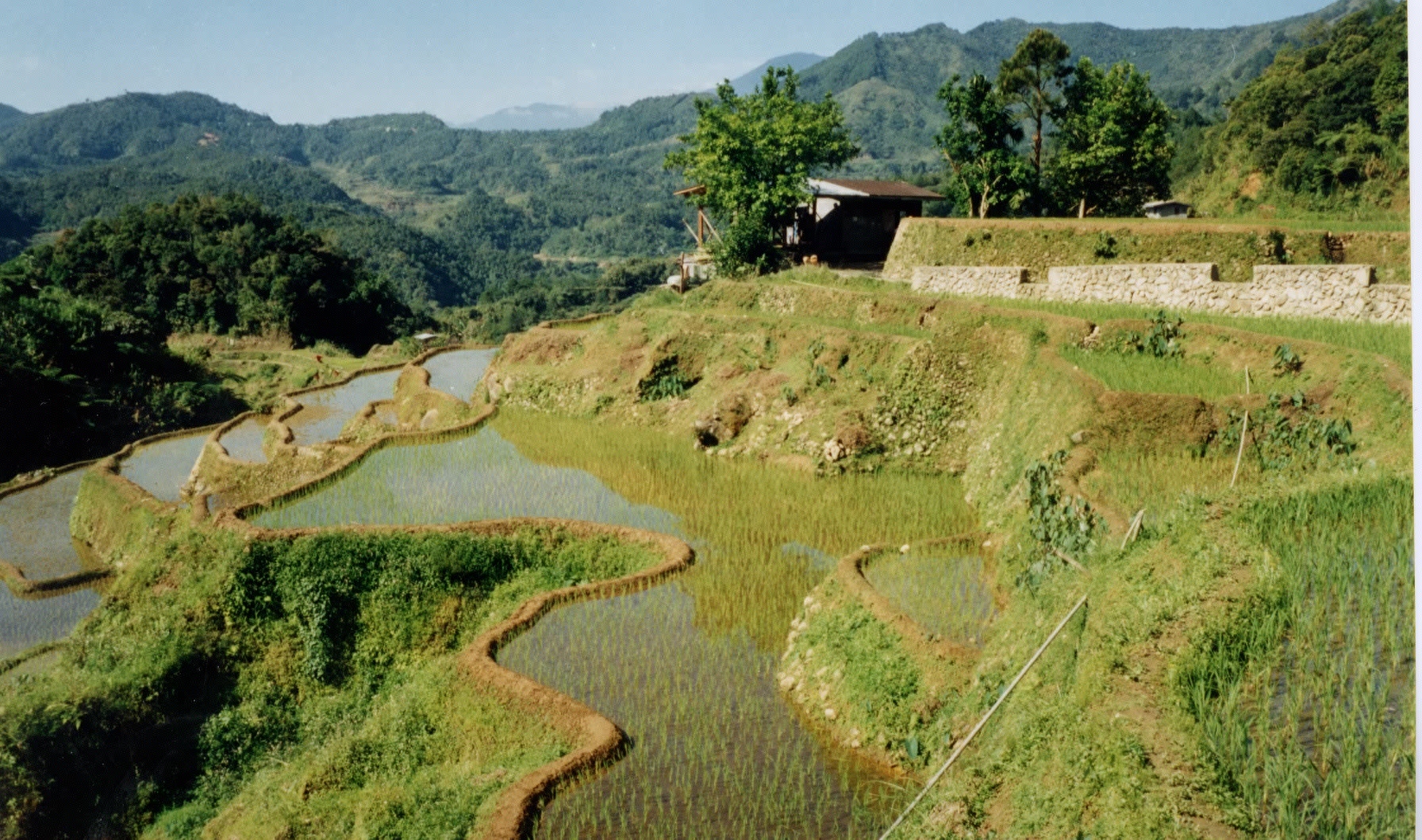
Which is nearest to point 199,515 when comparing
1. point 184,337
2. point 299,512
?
point 299,512

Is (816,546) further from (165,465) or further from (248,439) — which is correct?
(165,465)

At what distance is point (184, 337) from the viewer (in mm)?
48844

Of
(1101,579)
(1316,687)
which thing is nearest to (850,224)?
(1101,579)

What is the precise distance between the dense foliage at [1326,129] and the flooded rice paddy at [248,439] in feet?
89.6

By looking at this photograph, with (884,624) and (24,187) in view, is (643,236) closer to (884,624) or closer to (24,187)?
(24,187)

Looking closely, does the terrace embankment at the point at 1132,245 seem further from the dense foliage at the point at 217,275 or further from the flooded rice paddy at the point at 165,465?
the dense foliage at the point at 217,275

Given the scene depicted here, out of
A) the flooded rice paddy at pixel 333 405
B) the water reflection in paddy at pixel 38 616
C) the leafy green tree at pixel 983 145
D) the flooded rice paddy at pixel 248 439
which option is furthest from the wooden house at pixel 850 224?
the water reflection in paddy at pixel 38 616

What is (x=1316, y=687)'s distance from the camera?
5531 mm

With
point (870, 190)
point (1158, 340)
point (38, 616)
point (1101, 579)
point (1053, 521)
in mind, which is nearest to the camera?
point (1101, 579)

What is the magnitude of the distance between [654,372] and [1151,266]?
10527mm

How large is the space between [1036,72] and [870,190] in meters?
5.85

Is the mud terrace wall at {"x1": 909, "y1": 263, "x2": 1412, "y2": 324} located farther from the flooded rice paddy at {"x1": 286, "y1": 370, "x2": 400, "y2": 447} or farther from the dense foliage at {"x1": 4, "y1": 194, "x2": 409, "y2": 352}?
the dense foliage at {"x1": 4, "y1": 194, "x2": 409, "y2": 352}

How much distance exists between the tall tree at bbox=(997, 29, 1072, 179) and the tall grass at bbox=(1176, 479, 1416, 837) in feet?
78.2

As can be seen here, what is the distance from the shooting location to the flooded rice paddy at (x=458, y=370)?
28.4 meters
